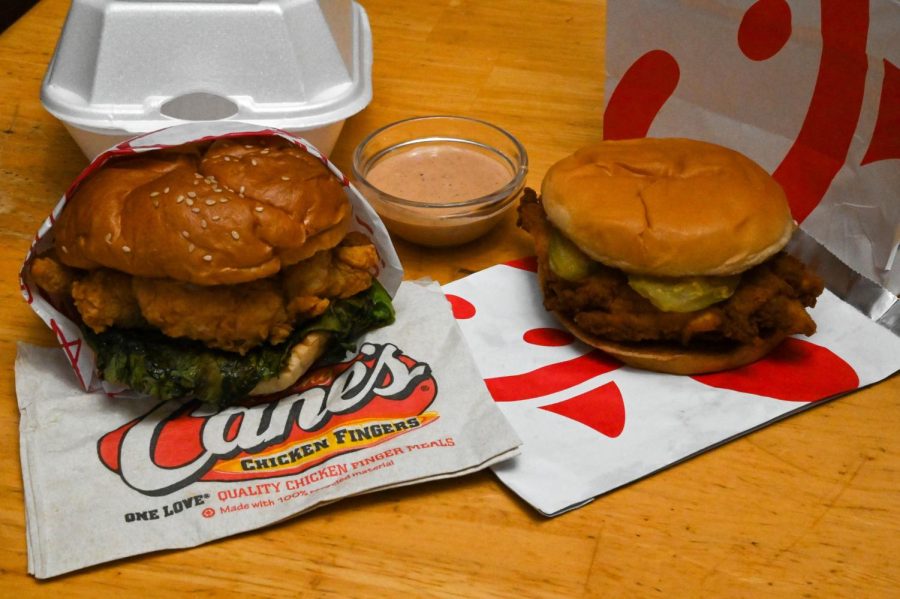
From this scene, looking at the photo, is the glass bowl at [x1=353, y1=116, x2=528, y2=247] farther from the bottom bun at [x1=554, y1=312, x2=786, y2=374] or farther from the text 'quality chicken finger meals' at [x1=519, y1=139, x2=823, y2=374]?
the bottom bun at [x1=554, y1=312, x2=786, y2=374]

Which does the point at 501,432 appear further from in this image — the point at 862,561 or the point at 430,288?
the point at 862,561

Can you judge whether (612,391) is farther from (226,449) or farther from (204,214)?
(204,214)

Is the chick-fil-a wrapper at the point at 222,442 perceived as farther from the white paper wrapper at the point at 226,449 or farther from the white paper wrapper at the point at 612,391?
the white paper wrapper at the point at 612,391

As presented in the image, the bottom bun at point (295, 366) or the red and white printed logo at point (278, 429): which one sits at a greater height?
the bottom bun at point (295, 366)

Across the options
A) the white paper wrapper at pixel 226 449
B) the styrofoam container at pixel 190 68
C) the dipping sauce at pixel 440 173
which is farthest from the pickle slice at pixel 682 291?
the styrofoam container at pixel 190 68

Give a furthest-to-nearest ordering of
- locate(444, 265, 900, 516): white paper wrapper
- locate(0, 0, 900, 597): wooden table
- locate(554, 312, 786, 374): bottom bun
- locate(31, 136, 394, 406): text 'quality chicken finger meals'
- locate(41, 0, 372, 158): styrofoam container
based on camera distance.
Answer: locate(41, 0, 372, 158): styrofoam container
locate(554, 312, 786, 374): bottom bun
locate(444, 265, 900, 516): white paper wrapper
locate(31, 136, 394, 406): text 'quality chicken finger meals'
locate(0, 0, 900, 597): wooden table

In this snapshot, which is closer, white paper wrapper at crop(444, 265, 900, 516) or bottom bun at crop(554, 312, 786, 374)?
white paper wrapper at crop(444, 265, 900, 516)

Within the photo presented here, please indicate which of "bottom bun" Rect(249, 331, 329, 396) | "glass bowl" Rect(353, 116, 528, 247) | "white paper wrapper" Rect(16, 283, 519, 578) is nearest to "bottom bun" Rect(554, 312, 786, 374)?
"white paper wrapper" Rect(16, 283, 519, 578)
